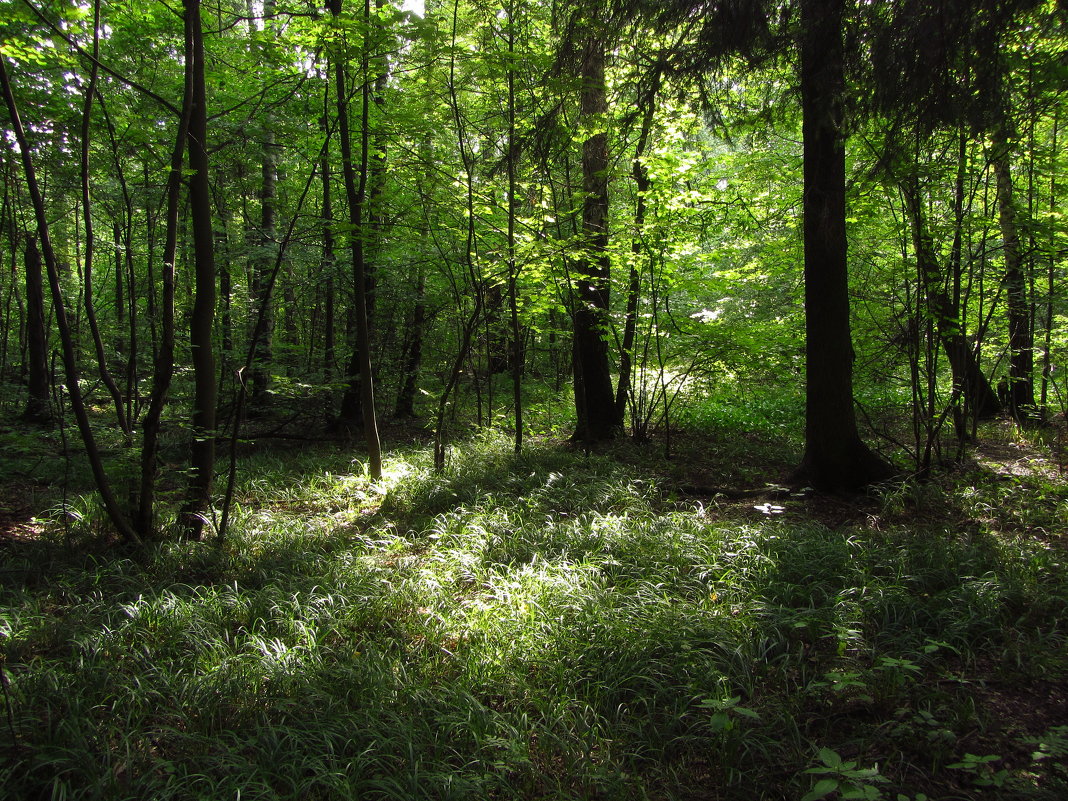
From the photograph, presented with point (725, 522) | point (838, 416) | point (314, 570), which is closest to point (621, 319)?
point (838, 416)

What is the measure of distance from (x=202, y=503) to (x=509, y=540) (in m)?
2.95

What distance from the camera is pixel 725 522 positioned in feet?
17.4

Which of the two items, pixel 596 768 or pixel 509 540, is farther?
pixel 509 540

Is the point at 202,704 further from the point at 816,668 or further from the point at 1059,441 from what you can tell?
the point at 1059,441

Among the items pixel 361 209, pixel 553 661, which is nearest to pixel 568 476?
pixel 553 661

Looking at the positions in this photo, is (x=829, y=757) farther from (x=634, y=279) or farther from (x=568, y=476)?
(x=634, y=279)

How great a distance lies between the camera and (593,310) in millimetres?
8508

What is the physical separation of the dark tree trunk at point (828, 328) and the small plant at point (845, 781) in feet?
14.0

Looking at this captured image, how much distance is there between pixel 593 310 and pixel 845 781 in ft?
22.5

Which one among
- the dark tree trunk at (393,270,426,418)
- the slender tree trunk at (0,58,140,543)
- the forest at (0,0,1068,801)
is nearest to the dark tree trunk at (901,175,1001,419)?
the forest at (0,0,1068,801)

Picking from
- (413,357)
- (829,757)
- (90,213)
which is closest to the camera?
(829,757)

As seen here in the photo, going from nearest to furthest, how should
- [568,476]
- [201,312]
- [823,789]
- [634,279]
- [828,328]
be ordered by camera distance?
[823,789], [201,312], [828,328], [568,476], [634,279]

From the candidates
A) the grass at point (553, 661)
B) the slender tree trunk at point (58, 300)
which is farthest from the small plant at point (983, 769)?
the slender tree trunk at point (58, 300)

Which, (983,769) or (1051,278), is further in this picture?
(1051,278)
